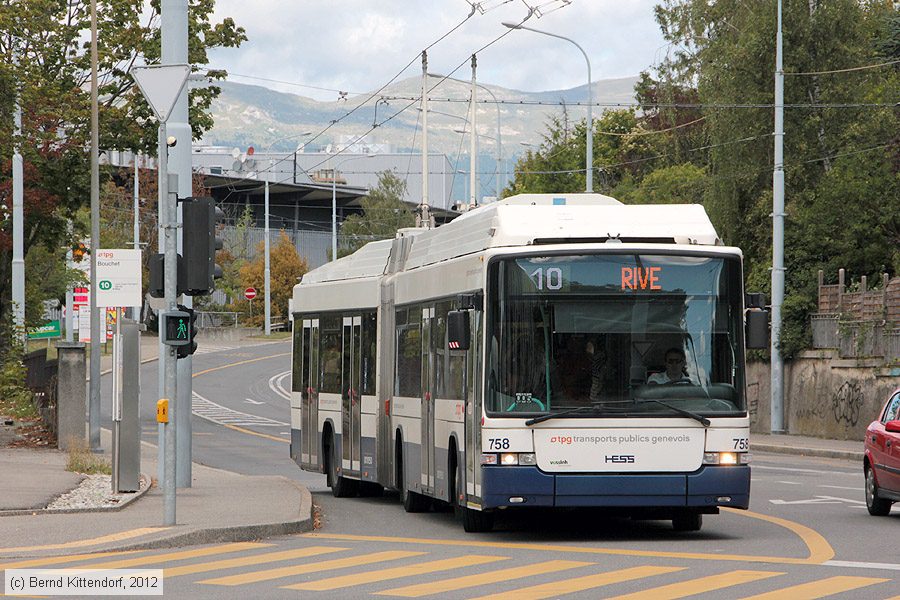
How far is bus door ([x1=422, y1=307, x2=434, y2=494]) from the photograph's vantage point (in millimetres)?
18750

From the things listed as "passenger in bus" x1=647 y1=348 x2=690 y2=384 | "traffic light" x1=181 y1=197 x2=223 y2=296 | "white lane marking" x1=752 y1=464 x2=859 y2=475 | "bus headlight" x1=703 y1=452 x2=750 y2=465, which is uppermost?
"traffic light" x1=181 y1=197 x2=223 y2=296

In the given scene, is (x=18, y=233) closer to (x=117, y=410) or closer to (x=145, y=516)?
(x=117, y=410)

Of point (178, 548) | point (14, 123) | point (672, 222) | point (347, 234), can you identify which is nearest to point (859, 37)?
point (14, 123)

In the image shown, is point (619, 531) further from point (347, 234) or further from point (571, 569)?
point (347, 234)

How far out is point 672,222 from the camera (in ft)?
54.9

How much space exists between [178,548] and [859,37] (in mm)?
35817

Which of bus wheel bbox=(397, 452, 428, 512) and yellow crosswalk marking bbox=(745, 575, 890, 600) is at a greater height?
yellow crosswalk marking bbox=(745, 575, 890, 600)

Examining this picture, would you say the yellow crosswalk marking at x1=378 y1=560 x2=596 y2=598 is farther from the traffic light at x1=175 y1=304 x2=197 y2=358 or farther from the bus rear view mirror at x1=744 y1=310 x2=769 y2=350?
the traffic light at x1=175 y1=304 x2=197 y2=358

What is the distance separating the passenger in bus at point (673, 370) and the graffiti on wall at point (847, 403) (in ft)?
84.4

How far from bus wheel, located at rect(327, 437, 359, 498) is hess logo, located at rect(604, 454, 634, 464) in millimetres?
8124

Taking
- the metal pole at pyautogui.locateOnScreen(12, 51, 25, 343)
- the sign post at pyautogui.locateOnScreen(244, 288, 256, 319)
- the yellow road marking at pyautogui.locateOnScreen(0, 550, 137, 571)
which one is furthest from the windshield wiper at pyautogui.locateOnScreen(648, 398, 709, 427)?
the sign post at pyautogui.locateOnScreen(244, 288, 256, 319)

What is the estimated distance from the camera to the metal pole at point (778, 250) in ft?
139

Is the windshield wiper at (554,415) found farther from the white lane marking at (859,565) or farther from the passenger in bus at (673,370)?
the white lane marking at (859,565)

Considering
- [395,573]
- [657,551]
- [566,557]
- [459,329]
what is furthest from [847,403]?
[395,573]
